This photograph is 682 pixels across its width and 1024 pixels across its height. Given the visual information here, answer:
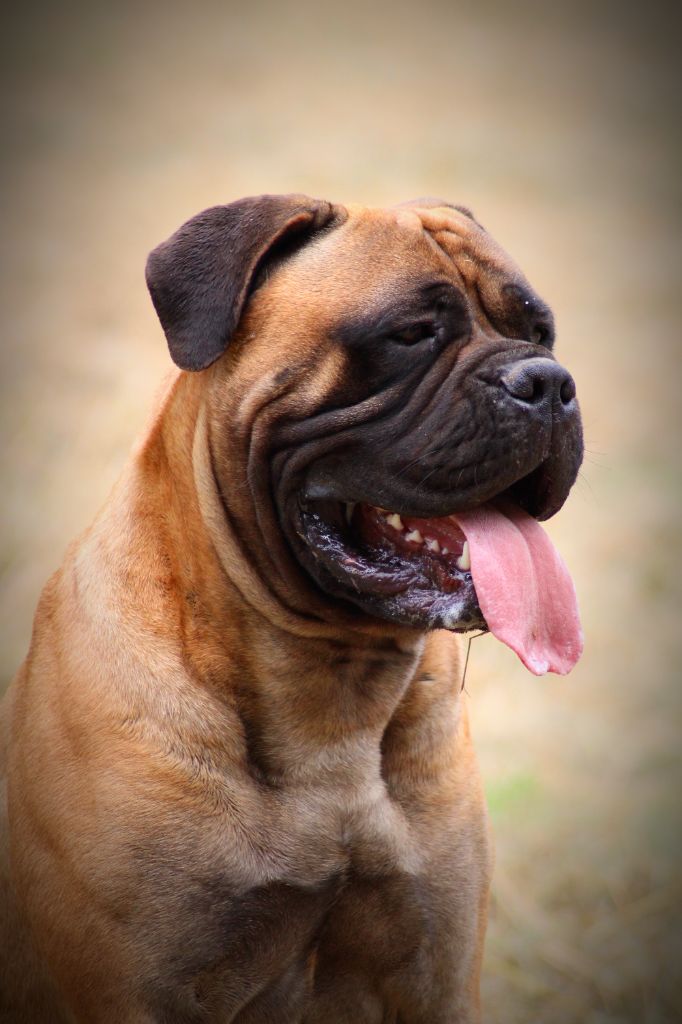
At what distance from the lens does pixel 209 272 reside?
8.05 feet

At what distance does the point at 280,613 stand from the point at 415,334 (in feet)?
2.02

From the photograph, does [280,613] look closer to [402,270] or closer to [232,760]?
[232,760]

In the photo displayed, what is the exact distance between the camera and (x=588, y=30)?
9023 mm

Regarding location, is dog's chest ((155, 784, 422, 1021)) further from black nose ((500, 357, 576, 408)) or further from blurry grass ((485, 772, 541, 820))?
blurry grass ((485, 772, 541, 820))

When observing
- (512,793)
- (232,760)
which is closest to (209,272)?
(232,760)

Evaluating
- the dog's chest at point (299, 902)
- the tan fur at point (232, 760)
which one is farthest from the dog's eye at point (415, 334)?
the dog's chest at point (299, 902)

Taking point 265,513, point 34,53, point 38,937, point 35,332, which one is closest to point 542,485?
point 265,513

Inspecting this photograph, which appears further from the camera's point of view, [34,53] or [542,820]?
[34,53]

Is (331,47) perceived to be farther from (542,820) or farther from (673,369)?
(542,820)

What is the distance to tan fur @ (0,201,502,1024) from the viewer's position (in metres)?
2.40

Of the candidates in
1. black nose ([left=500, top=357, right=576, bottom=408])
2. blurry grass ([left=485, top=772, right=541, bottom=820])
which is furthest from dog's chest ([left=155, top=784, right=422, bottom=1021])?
blurry grass ([left=485, top=772, right=541, bottom=820])

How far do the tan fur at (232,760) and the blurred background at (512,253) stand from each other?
49.1 inches

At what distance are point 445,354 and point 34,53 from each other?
631 cm

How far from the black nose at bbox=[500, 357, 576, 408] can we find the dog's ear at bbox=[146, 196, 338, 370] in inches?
21.1
